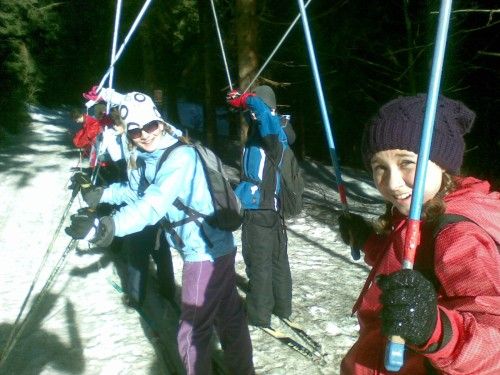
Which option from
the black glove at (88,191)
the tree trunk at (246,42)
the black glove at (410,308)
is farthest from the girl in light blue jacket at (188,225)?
the tree trunk at (246,42)

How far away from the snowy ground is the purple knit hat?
2529 millimetres

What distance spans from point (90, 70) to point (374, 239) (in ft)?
81.6

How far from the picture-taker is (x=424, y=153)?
4.00ft

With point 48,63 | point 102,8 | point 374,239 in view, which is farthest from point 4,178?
point 48,63

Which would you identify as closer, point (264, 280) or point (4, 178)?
point (264, 280)

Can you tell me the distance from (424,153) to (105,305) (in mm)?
4061

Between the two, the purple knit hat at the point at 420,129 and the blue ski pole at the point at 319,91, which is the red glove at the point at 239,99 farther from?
the purple knit hat at the point at 420,129

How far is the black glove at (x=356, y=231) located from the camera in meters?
2.14

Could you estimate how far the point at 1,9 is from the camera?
50.1 ft

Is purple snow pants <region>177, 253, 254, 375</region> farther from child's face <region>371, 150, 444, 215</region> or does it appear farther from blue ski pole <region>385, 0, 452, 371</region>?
blue ski pole <region>385, 0, 452, 371</region>

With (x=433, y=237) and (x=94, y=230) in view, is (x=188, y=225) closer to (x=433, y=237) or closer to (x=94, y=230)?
(x=94, y=230)

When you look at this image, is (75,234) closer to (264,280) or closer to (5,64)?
(264,280)

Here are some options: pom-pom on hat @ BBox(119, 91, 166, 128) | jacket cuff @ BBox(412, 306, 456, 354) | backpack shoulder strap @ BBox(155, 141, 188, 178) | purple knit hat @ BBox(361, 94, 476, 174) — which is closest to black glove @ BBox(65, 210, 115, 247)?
backpack shoulder strap @ BBox(155, 141, 188, 178)

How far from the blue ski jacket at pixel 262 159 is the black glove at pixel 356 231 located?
1723 millimetres
